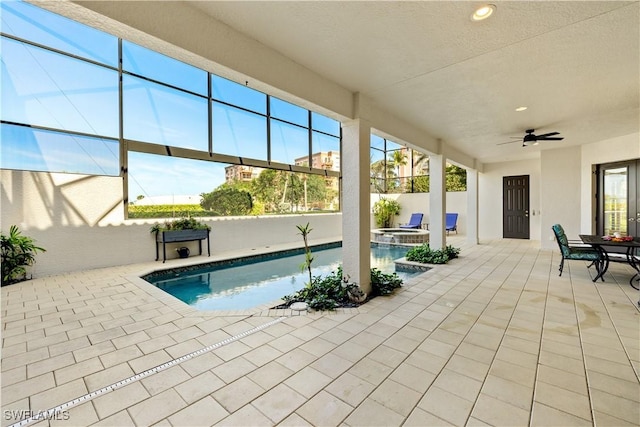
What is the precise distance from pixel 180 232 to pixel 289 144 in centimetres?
489

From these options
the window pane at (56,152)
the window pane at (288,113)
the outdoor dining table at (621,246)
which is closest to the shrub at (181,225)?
the window pane at (56,152)

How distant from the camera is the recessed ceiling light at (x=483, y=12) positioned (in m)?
2.09

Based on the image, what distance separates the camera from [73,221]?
207 inches

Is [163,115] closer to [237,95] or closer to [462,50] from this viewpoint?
[237,95]

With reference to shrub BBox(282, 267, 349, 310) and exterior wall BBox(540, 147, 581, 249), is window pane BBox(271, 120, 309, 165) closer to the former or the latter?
shrub BBox(282, 267, 349, 310)

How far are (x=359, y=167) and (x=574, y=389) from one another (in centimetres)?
280

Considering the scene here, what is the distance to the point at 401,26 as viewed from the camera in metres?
2.30

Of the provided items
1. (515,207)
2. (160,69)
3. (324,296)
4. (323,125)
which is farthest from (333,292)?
(515,207)

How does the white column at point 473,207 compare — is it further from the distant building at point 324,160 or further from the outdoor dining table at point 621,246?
the distant building at point 324,160

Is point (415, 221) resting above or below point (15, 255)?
above

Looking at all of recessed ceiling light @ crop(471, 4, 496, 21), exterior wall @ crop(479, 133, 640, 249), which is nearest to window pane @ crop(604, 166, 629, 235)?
exterior wall @ crop(479, 133, 640, 249)

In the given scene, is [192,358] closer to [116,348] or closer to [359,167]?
[116,348]

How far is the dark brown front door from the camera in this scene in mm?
9352

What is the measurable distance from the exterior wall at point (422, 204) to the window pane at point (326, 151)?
298cm
